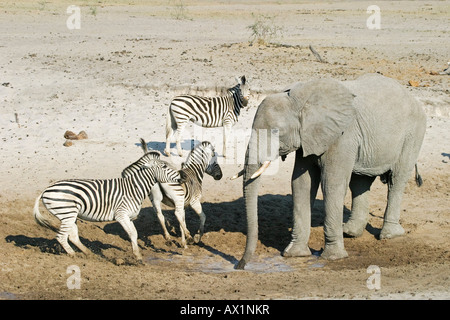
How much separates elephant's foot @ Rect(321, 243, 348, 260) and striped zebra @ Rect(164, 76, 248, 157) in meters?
4.54

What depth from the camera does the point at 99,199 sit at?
10.2 metres

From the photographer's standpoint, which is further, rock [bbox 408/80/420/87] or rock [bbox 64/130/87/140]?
rock [bbox 408/80/420/87]

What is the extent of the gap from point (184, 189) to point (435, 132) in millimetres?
6798

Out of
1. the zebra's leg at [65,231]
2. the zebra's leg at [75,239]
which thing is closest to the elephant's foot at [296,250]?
the zebra's leg at [75,239]

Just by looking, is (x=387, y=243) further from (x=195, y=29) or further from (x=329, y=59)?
(x=195, y=29)

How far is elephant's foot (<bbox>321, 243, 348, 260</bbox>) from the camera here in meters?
10.4

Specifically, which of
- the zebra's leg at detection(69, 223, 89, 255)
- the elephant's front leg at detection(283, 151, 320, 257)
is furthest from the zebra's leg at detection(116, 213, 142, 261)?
the elephant's front leg at detection(283, 151, 320, 257)

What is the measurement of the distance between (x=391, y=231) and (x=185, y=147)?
5208 mm

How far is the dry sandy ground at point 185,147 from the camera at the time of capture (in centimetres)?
912

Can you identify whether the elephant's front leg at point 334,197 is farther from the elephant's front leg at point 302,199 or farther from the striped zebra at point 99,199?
the striped zebra at point 99,199

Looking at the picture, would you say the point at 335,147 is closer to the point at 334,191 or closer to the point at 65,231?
the point at 334,191

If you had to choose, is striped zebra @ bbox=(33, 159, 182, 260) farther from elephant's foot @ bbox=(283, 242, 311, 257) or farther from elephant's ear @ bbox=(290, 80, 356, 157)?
elephant's ear @ bbox=(290, 80, 356, 157)

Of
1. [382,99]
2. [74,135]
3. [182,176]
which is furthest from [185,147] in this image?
[382,99]

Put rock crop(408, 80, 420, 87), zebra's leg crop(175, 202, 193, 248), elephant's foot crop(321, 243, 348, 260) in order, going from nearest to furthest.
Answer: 1. elephant's foot crop(321, 243, 348, 260)
2. zebra's leg crop(175, 202, 193, 248)
3. rock crop(408, 80, 420, 87)
